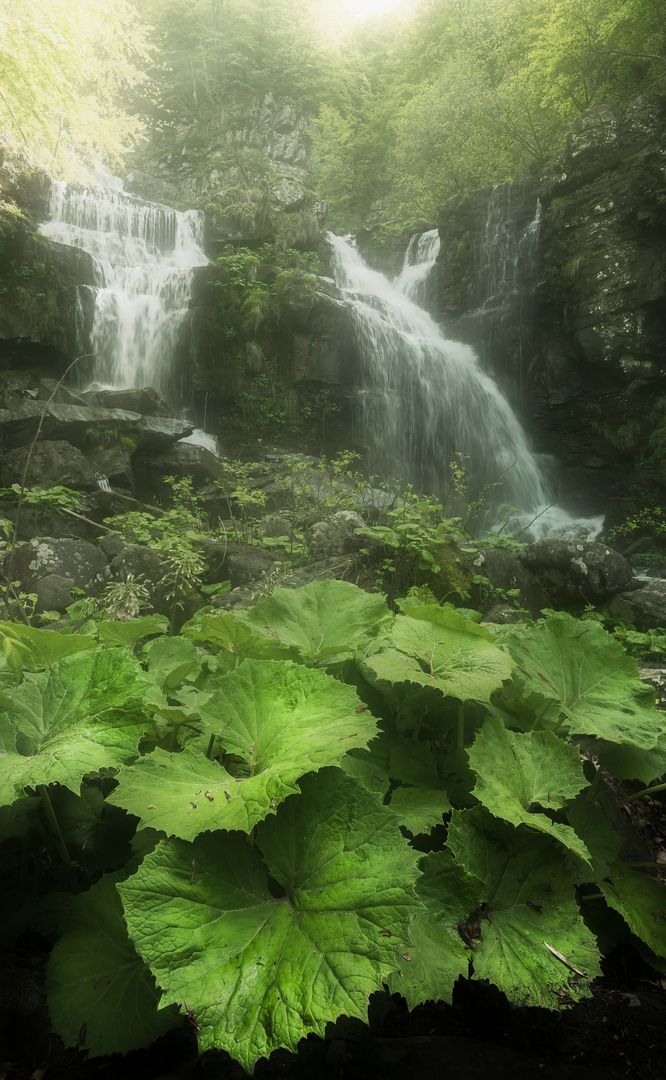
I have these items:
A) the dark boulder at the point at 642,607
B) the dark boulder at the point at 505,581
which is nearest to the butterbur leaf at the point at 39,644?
the dark boulder at the point at 505,581

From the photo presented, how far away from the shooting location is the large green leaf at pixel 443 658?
3.20 feet

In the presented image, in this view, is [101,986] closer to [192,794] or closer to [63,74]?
[192,794]

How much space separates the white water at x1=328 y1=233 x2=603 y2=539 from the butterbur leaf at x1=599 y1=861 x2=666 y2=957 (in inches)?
480

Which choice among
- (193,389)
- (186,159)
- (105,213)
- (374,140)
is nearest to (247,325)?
(193,389)

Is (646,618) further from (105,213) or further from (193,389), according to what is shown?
(105,213)

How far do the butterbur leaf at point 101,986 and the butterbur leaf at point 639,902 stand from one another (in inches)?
31.9

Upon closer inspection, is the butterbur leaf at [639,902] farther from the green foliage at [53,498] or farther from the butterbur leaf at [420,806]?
the green foliage at [53,498]

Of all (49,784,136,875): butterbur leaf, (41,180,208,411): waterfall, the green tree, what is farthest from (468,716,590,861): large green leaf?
the green tree

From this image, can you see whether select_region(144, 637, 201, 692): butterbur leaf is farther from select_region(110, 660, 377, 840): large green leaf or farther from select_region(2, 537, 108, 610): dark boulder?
select_region(2, 537, 108, 610): dark boulder

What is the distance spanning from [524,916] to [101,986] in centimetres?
68

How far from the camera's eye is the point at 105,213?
16.8 m

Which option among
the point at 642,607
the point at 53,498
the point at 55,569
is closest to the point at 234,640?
the point at 55,569

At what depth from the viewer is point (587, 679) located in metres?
1.21

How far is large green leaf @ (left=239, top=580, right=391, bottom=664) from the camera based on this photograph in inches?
50.3
